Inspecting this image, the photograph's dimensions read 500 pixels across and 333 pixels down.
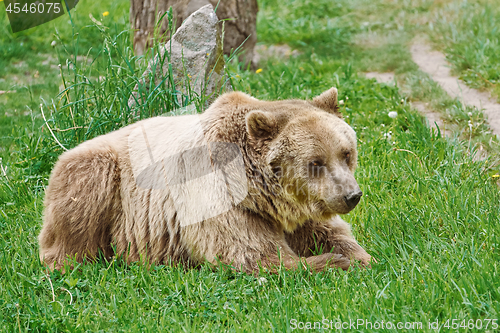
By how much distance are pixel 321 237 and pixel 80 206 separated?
1.78 m

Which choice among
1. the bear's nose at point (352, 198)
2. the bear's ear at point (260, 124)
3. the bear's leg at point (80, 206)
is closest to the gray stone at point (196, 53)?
the bear's leg at point (80, 206)

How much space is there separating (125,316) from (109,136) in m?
1.65

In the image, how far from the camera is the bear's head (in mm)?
3398

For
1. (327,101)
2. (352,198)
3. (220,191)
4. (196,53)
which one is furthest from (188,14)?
(352,198)

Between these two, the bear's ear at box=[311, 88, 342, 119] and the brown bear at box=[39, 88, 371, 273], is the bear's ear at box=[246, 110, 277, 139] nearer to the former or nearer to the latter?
the brown bear at box=[39, 88, 371, 273]

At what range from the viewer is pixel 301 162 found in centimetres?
341

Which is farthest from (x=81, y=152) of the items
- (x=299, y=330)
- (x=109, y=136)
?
(x=299, y=330)

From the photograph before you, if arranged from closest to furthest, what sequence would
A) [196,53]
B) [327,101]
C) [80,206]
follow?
[80,206]
[327,101]
[196,53]

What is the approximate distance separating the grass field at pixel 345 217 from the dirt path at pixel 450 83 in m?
0.15

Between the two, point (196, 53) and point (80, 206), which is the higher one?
point (196, 53)

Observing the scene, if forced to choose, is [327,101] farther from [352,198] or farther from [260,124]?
[352,198]

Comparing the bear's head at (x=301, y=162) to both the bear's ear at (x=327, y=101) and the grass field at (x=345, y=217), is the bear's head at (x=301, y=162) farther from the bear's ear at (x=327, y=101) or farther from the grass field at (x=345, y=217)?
the grass field at (x=345, y=217)

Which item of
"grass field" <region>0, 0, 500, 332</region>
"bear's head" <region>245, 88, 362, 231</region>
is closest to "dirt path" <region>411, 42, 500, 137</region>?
"grass field" <region>0, 0, 500, 332</region>

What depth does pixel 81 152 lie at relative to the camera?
3875 millimetres
